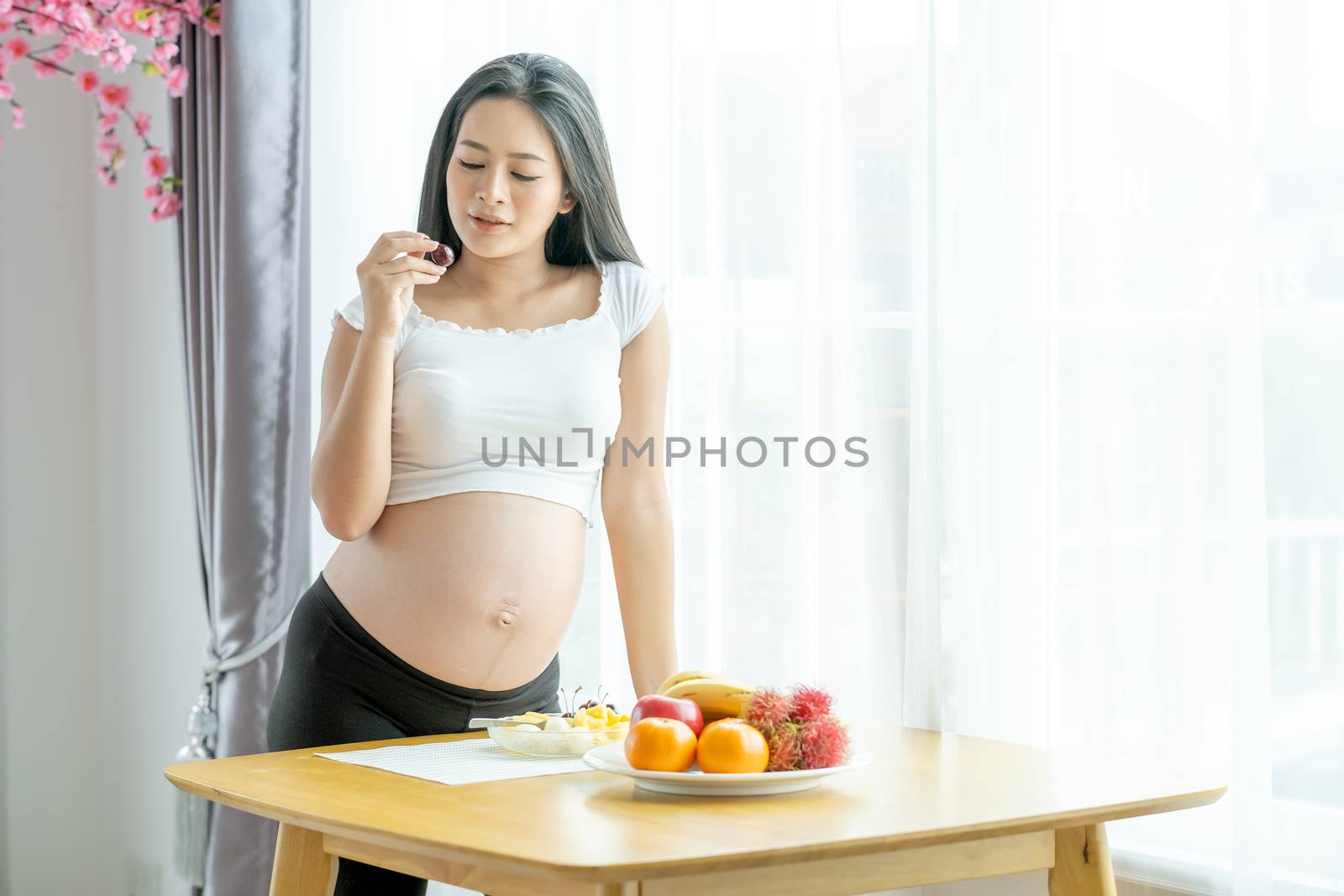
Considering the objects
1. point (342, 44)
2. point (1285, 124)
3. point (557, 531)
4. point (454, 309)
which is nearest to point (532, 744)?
point (557, 531)

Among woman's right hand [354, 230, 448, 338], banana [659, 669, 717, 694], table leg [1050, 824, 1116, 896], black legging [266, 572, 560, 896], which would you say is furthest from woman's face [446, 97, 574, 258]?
table leg [1050, 824, 1116, 896]

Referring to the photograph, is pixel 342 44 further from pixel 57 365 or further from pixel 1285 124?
pixel 1285 124

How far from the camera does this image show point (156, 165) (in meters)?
2.79

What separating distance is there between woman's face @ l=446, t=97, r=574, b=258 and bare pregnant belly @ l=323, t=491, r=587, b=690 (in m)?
0.32

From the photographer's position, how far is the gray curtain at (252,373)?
2494 mm

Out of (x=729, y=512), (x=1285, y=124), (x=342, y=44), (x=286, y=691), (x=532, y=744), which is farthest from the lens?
(x=342, y=44)

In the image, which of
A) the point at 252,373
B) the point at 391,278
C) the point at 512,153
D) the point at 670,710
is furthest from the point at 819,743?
the point at 252,373

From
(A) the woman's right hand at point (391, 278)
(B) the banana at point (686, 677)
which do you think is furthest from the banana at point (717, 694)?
(A) the woman's right hand at point (391, 278)

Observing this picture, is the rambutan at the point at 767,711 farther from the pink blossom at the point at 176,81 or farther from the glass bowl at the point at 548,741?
the pink blossom at the point at 176,81

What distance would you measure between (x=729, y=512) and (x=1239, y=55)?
2.91 feet

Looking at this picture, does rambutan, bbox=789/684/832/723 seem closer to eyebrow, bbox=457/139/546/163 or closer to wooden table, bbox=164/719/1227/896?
wooden table, bbox=164/719/1227/896

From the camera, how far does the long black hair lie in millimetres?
1676

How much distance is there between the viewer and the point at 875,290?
178 cm

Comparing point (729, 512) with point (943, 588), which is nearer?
point (943, 588)
